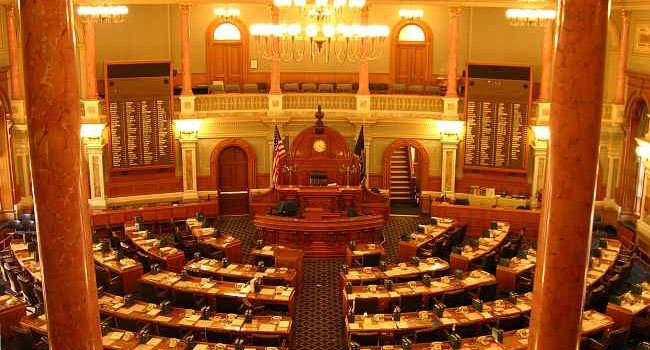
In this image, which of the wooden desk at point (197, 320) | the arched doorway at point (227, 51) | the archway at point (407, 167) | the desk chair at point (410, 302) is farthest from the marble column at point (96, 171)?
the desk chair at point (410, 302)

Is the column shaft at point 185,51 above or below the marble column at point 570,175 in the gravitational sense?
above

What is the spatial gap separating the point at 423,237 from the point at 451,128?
5.35 m

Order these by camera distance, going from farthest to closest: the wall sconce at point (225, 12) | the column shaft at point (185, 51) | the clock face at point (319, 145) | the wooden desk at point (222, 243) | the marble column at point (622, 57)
A: the wall sconce at point (225, 12)
the column shaft at point (185, 51)
the clock face at point (319, 145)
the marble column at point (622, 57)
the wooden desk at point (222, 243)

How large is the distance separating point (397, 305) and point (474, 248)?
3.73 meters

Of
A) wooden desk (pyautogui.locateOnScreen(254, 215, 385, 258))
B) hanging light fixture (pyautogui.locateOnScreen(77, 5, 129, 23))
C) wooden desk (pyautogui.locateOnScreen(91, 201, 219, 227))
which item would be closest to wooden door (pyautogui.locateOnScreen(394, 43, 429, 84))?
wooden desk (pyautogui.locateOnScreen(254, 215, 385, 258))

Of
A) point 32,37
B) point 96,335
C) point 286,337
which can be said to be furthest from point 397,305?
point 32,37

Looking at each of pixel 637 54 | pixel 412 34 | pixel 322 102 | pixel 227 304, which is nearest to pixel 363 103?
pixel 322 102

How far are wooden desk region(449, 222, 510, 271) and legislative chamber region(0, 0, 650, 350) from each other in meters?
0.05

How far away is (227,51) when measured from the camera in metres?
22.2

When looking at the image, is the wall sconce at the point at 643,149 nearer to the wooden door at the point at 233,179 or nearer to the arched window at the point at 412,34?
the arched window at the point at 412,34

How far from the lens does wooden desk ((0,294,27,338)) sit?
37.9ft

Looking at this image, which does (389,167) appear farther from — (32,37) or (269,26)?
(32,37)

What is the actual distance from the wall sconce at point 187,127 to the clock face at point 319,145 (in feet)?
12.6

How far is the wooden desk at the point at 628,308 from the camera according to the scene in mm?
11648
